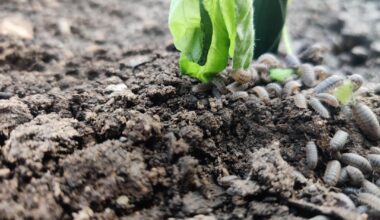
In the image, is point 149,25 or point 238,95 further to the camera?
point 149,25

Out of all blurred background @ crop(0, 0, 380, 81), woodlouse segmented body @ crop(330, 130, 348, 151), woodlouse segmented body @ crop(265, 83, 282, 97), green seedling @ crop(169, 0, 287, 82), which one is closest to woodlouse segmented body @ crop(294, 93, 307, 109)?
woodlouse segmented body @ crop(265, 83, 282, 97)

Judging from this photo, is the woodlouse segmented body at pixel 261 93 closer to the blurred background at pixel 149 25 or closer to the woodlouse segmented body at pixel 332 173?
the woodlouse segmented body at pixel 332 173

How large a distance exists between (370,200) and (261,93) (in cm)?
96

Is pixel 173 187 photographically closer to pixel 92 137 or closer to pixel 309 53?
pixel 92 137

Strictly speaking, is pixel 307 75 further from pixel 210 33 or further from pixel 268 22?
pixel 210 33

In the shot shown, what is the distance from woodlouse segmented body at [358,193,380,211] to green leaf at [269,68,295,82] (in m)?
1.12

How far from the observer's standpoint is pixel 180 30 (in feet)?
9.32

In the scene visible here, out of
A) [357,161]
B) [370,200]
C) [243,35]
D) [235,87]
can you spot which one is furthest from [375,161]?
[243,35]

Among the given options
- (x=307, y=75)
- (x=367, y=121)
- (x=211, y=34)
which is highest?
(x=211, y=34)

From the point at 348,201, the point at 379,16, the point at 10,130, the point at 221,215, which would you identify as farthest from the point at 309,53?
the point at 10,130

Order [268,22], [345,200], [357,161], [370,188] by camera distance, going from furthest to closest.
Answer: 1. [268,22]
2. [357,161]
3. [370,188]
4. [345,200]

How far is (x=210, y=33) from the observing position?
2.83 meters

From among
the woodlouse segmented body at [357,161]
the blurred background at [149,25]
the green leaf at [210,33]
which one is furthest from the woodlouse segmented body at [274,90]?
the blurred background at [149,25]

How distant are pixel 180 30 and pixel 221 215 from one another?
49.0 inches
